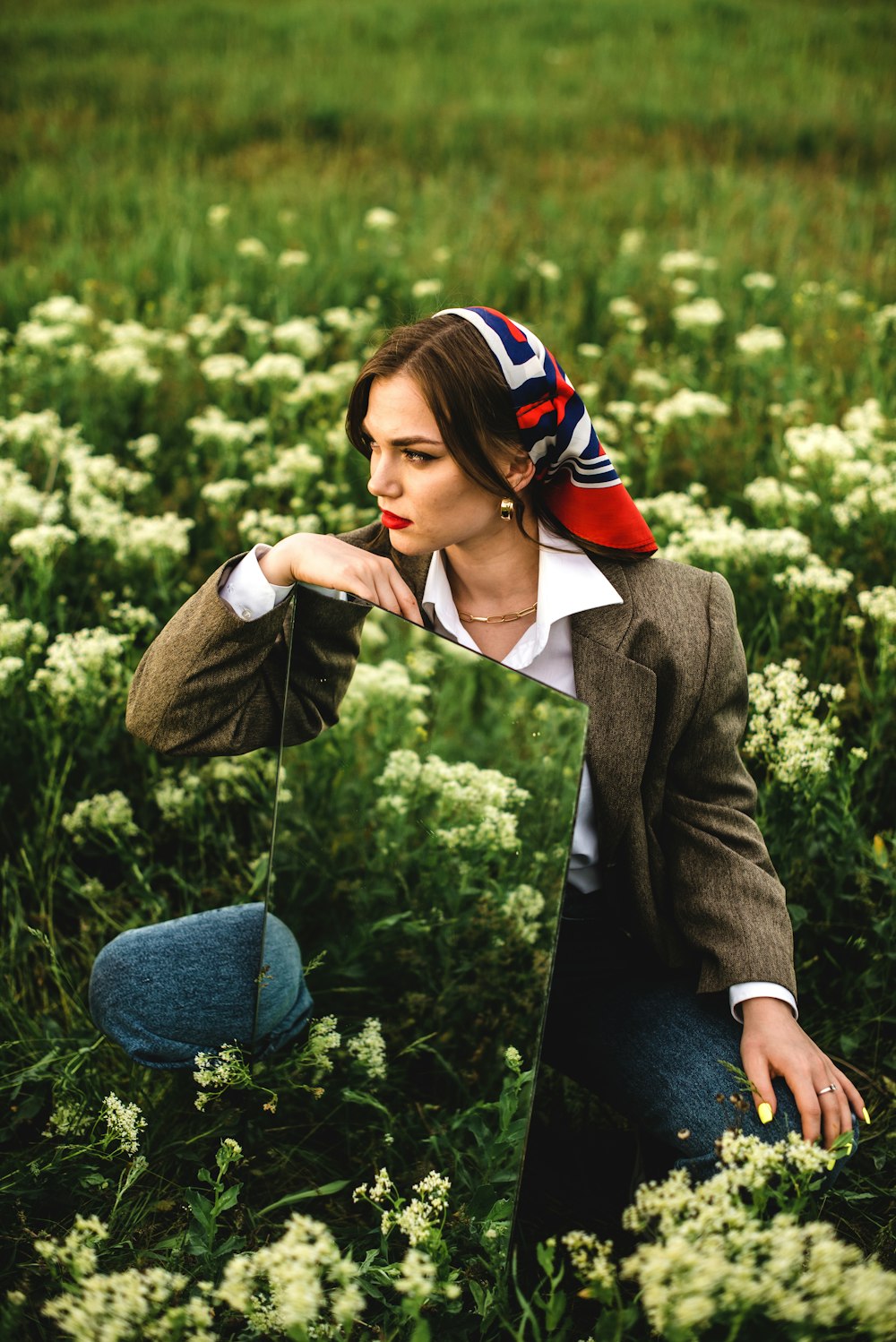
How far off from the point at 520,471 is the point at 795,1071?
117cm

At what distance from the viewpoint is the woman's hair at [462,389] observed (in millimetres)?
1854

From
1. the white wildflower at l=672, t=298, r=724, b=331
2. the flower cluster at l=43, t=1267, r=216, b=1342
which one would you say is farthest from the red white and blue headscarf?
the white wildflower at l=672, t=298, r=724, b=331

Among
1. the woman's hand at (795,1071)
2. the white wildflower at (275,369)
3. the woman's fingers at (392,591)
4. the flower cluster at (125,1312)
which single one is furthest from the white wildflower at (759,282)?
the flower cluster at (125,1312)

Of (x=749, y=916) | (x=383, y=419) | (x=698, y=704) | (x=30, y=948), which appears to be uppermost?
(x=383, y=419)

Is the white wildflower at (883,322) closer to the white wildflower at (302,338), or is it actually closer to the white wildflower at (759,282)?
the white wildflower at (759,282)

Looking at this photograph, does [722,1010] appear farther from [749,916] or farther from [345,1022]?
[345,1022]

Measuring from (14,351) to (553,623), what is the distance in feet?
12.4

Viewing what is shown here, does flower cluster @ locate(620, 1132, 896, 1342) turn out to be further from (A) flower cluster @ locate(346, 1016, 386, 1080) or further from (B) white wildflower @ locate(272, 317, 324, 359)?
(B) white wildflower @ locate(272, 317, 324, 359)

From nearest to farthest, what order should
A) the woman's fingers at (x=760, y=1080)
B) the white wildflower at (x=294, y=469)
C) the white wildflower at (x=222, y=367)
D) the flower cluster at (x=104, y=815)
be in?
the woman's fingers at (x=760, y=1080), the flower cluster at (x=104, y=815), the white wildflower at (x=294, y=469), the white wildflower at (x=222, y=367)

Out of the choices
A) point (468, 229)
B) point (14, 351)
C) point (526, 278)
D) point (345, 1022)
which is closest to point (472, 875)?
point (345, 1022)

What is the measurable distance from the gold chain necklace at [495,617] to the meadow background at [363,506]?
0.61 metres

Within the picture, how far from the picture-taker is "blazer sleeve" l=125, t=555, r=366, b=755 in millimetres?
1958

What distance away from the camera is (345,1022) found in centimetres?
231

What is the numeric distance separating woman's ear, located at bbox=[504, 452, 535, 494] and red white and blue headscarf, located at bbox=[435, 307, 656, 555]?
1cm
